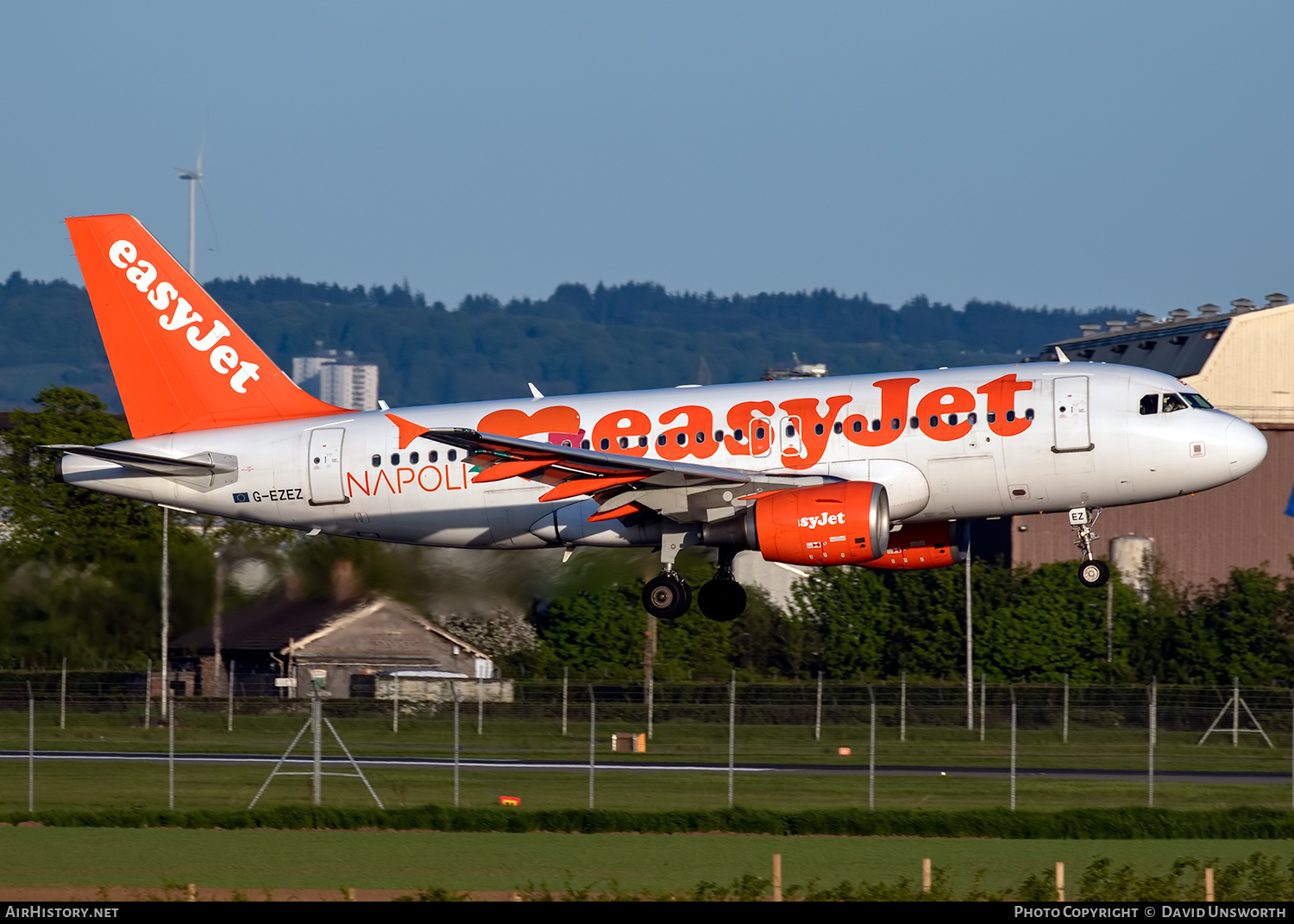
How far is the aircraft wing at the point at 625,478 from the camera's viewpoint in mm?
Result: 31938

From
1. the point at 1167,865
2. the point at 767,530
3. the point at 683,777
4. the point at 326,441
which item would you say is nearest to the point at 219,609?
the point at 326,441

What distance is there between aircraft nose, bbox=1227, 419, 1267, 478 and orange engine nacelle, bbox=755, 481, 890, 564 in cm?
670

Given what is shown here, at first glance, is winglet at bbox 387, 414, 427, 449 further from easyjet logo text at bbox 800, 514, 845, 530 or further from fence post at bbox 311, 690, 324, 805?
easyjet logo text at bbox 800, 514, 845, 530

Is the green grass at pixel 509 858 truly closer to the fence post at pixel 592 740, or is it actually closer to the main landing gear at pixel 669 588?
the fence post at pixel 592 740

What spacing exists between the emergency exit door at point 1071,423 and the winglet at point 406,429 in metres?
13.0

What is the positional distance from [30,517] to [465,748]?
603 inches

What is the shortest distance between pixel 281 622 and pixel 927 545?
1881 centimetres

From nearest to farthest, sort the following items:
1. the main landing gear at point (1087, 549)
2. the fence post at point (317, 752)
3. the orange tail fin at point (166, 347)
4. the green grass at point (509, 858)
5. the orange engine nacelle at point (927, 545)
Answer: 1. the green grass at point (509, 858)
2. the main landing gear at point (1087, 549)
3. the fence post at point (317, 752)
4. the orange engine nacelle at point (927, 545)
5. the orange tail fin at point (166, 347)

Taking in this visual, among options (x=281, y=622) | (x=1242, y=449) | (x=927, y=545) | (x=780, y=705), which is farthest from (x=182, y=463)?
(x=1242, y=449)

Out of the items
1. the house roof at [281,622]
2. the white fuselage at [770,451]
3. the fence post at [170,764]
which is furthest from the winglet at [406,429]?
the house roof at [281,622]

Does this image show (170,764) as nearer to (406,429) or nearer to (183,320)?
(406,429)

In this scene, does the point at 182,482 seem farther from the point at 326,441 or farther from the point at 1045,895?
the point at 1045,895

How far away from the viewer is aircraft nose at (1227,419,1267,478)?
32.9 metres

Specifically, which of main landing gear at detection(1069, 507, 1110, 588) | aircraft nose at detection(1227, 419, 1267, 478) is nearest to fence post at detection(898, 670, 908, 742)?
main landing gear at detection(1069, 507, 1110, 588)
